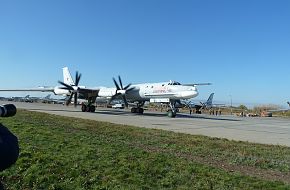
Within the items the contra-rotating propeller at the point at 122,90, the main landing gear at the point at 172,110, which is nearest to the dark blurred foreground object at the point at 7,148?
the main landing gear at the point at 172,110

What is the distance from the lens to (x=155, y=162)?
8195 millimetres

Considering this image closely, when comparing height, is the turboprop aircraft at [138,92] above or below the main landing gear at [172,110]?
above

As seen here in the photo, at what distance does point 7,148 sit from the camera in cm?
210

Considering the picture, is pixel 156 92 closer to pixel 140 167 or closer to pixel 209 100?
pixel 140 167

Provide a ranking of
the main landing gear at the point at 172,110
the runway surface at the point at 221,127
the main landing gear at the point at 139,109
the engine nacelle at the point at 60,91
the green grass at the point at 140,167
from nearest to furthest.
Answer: the green grass at the point at 140,167
the runway surface at the point at 221,127
the main landing gear at the point at 172,110
the engine nacelle at the point at 60,91
the main landing gear at the point at 139,109

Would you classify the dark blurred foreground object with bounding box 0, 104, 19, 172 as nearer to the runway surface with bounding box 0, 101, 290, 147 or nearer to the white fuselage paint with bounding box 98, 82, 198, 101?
the runway surface with bounding box 0, 101, 290, 147

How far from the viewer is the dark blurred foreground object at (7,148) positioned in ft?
6.80

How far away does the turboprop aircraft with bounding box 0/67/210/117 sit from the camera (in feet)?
108

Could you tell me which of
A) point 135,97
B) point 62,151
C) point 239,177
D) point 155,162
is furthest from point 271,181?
point 135,97

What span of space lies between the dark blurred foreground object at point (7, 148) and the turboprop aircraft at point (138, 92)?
29750 mm

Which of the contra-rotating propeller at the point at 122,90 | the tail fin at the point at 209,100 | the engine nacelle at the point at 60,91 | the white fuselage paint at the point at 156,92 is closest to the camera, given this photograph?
the white fuselage paint at the point at 156,92

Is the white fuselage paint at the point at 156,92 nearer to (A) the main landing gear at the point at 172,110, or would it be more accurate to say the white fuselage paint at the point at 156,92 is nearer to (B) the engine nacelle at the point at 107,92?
(B) the engine nacelle at the point at 107,92

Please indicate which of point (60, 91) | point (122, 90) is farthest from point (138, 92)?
point (60, 91)

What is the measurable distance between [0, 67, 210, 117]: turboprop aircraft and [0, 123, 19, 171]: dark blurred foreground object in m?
29.8
